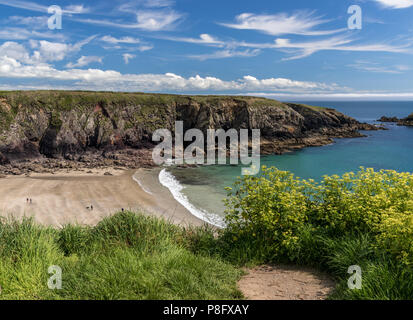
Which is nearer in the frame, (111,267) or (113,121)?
(111,267)

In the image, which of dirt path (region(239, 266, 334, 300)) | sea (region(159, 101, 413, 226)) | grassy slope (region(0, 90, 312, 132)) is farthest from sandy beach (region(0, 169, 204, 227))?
grassy slope (region(0, 90, 312, 132))

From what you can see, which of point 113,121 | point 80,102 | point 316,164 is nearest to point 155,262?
point 316,164

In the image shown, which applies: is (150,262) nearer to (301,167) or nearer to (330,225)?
(330,225)

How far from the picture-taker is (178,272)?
6430 mm

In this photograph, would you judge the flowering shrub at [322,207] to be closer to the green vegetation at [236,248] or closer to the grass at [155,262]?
the green vegetation at [236,248]

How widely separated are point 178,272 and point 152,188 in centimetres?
3024

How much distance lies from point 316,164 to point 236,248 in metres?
46.0

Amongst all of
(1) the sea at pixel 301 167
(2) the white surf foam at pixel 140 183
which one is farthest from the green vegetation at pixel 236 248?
(2) the white surf foam at pixel 140 183

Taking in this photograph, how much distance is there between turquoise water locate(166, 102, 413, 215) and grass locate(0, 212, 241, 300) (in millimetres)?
19604

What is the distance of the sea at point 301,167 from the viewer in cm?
3186

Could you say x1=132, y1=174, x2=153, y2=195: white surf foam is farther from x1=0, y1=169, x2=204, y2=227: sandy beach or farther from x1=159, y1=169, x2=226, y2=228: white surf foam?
x1=159, y1=169, x2=226, y2=228: white surf foam

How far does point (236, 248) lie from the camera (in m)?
9.03

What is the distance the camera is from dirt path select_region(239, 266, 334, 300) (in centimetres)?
673

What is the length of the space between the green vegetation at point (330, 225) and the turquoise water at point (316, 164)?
1929 centimetres
